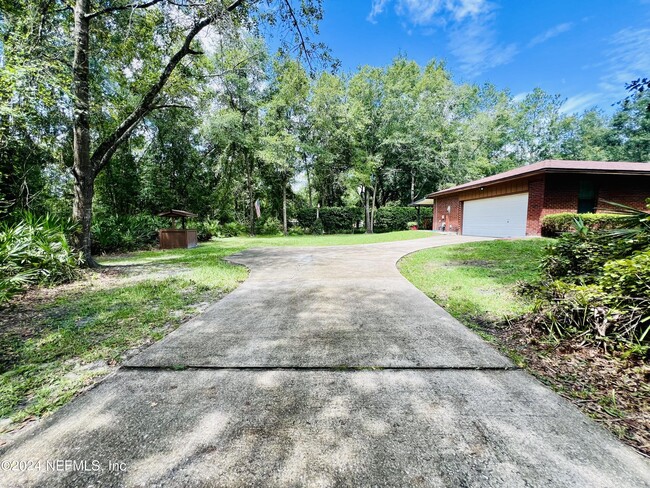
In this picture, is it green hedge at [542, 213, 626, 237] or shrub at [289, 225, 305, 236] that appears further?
shrub at [289, 225, 305, 236]

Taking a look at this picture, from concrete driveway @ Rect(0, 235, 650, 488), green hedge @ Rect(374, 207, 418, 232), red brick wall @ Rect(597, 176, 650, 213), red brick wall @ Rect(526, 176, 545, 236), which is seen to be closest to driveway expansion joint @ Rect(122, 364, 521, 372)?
concrete driveway @ Rect(0, 235, 650, 488)

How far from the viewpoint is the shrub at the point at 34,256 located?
4359mm

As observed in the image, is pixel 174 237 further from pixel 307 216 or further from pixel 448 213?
pixel 448 213

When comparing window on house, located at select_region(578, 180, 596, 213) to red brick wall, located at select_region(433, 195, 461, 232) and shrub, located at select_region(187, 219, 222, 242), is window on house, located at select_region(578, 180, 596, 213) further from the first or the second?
shrub, located at select_region(187, 219, 222, 242)

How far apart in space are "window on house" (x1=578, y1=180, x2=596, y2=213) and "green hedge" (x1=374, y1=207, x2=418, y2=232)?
12.8 metres

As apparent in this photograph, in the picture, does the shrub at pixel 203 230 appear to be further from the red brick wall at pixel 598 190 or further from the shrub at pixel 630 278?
the red brick wall at pixel 598 190

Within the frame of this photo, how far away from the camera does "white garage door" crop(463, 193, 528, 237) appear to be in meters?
12.3

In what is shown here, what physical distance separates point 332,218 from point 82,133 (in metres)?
18.6

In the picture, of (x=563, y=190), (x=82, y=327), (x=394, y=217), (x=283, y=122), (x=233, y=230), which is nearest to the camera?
(x=82, y=327)

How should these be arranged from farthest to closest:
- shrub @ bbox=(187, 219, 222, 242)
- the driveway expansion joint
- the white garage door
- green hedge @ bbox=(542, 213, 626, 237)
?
shrub @ bbox=(187, 219, 222, 242) → the white garage door → green hedge @ bbox=(542, 213, 626, 237) → the driveway expansion joint

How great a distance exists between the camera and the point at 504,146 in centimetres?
3036

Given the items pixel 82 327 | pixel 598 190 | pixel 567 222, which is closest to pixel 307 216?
pixel 567 222

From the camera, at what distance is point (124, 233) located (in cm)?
1137

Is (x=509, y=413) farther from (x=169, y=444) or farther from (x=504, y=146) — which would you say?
(x=504, y=146)
